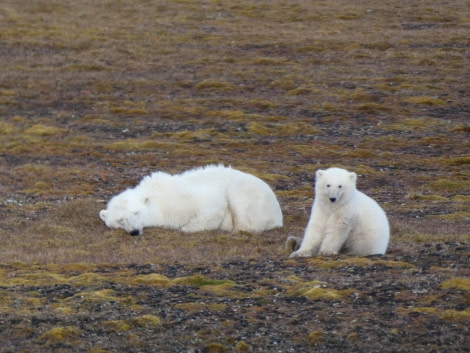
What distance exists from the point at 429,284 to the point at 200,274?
331cm

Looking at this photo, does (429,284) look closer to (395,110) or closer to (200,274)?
(200,274)

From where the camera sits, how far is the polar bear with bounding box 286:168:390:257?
14922 mm

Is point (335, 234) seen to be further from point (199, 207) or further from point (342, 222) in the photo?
point (199, 207)

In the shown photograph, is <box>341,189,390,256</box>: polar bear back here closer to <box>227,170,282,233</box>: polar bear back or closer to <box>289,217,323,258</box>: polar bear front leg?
<box>289,217,323,258</box>: polar bear front leg

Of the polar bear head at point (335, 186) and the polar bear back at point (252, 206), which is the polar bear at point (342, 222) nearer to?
the polar bear head at point (335, 186)

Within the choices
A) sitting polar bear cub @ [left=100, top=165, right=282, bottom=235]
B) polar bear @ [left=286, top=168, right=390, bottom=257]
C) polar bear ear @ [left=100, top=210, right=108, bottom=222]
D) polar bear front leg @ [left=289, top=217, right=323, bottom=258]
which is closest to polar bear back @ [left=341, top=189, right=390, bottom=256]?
polar bear @ [left=286, top=168, right=390, bottom=257]

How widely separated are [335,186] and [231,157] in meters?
15.7

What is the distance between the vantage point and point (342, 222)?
14.9 metres

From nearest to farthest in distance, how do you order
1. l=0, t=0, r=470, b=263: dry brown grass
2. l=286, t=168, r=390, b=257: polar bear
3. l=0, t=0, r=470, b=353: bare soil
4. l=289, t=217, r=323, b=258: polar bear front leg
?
l=0, t=0, r=470, b=353: bare soil < l=286, t=168, r=390, b=257: polar bear < l=289, t=217, r=323, b=258: polar bear front leg < l=0, t=0, r=470, b=263: dry brown grass

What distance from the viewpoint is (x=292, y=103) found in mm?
38969

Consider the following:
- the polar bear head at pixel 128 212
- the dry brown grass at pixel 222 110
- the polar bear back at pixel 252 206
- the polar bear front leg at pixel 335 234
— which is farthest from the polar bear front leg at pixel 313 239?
the polar bear head at pixel 128 212

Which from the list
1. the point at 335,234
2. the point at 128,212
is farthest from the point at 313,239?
the point at 128,212

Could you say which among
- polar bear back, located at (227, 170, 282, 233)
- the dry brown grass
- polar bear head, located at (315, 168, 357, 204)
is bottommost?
the dry brown grass

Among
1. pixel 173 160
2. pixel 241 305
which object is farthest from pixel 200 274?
pixel 173 160
